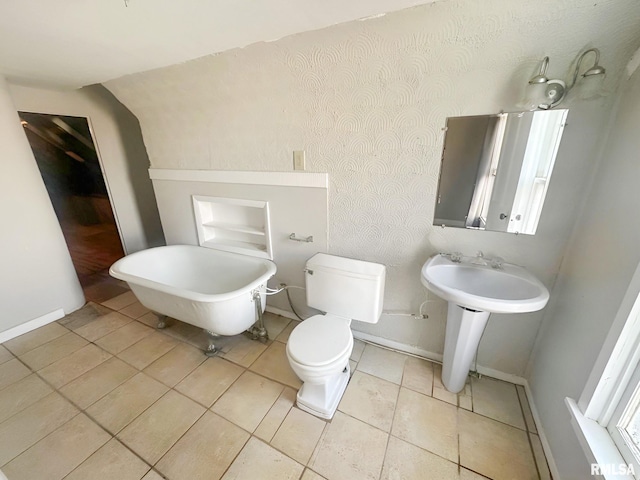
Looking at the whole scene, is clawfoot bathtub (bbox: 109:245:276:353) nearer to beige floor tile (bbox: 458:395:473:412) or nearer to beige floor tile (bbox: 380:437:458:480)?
beige floor tile (bbox: 380:437:458:480)

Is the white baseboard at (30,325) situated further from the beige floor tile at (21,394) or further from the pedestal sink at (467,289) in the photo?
the pedestal sink at (467,289)

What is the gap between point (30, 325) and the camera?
2096 millimetres

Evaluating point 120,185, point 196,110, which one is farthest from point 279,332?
point 120,185

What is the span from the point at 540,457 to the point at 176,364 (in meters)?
2.16

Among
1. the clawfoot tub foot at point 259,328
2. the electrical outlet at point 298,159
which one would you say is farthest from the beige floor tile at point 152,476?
the electrical outlet at point 298,159

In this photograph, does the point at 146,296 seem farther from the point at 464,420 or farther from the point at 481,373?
the point at 481,373

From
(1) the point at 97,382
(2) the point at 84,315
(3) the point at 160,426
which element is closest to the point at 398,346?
(3) the point at 160,426

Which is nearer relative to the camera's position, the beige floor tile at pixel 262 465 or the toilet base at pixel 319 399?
the beige floor tile at pixel 262 465

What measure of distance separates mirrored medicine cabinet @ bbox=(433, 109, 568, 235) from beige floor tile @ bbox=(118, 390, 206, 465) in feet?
6.12

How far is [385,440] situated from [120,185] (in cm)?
A: 355

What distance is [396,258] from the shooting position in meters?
1.67

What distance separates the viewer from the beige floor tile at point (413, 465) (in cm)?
116

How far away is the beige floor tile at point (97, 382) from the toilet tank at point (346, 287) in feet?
4.42

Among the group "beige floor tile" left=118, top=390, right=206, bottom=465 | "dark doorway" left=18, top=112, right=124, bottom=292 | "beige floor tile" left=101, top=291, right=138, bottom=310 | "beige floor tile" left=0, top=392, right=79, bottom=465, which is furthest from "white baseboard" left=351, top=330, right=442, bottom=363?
"dark doorway" left=18, top=112, right=124, bottom=292
